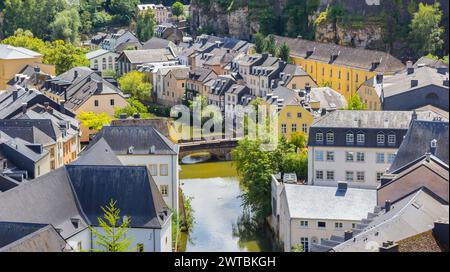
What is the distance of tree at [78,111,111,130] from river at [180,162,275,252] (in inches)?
246

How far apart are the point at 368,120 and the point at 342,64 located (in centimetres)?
2139

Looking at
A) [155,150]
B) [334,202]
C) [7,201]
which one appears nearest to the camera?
[7,201]

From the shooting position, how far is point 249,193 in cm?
2564

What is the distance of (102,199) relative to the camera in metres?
18.7

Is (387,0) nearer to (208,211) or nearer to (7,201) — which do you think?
(208,211)

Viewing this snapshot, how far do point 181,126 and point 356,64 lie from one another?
10.1m

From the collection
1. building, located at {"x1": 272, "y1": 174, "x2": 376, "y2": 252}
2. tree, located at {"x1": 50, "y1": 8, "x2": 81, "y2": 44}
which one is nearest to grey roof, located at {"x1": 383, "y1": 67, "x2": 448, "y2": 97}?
building, located at {"x1": 272, "y1": 174, "x2": 376, "y2": 252}

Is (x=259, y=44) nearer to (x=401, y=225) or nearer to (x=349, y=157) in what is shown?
(x=349, y=157)

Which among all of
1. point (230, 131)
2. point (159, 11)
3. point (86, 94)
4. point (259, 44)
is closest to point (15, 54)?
point (86, 94)

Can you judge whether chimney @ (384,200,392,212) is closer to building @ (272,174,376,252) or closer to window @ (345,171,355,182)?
building @ (272,174,376,252)

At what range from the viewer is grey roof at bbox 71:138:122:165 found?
20.6 metres
